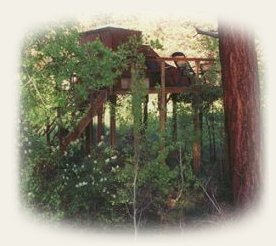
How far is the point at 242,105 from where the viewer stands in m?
9.99

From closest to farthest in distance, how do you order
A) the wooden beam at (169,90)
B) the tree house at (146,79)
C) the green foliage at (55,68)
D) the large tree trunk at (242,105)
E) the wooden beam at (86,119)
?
the large tree trunk at (242,105)
the green foliage at (55,68)
the wooden beam at (86,119)
the tree house at (146,79)
the wooden beam at (169,90)

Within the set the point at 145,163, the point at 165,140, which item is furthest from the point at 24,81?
the point at 165,140

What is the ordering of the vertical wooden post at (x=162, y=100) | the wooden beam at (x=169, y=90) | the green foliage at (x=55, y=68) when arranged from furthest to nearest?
the vertical wooden post at (x=162, y=100)
the wooden beam at (x=169, y=90)
the green foliage at (x=55, y=68)

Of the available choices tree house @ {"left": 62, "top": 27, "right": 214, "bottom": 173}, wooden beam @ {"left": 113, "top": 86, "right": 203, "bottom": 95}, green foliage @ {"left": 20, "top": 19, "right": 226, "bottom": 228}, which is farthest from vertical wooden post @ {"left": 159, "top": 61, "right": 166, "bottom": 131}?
green foliage @ {"left": 20, "top": 19, "right": 226, "bottom": 228}

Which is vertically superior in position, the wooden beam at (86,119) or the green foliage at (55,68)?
the green foliage at (55,68)

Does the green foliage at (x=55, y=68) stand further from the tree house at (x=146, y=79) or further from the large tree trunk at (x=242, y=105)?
the large tree trunk at (x=242, y=105)

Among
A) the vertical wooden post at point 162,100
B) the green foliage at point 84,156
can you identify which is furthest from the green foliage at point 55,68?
the vertical wooden post at point 162,100

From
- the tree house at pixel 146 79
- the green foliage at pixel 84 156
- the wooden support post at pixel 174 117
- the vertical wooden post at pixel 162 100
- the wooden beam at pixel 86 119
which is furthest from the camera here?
the wooden support post at pixel 174 117

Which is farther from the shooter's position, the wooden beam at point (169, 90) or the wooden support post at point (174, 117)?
the wooden support post at point (174, 117)

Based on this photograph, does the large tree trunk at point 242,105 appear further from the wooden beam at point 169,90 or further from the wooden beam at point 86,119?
the wooden beam at point 169,90

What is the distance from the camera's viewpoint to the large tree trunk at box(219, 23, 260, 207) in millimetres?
9906

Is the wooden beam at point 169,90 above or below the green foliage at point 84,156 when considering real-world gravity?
above

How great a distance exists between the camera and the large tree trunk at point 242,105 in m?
9.91

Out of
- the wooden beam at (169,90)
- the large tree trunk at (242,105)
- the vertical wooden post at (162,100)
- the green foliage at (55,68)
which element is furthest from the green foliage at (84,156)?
the large tree trunk at (242,105)
